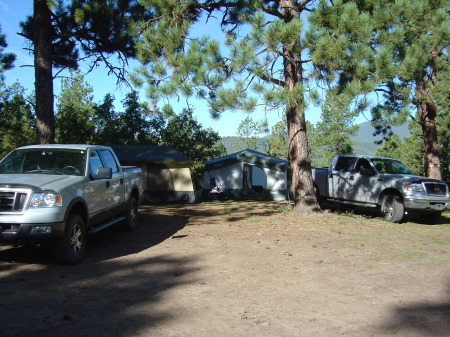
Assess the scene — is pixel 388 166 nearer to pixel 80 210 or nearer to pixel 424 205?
pixel 424 205

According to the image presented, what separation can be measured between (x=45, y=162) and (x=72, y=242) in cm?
161

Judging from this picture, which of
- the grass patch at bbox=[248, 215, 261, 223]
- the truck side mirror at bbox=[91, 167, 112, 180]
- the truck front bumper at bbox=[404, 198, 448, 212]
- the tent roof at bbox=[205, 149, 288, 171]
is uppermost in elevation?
the tent roof at bbox=[205, 149, 288, 171]

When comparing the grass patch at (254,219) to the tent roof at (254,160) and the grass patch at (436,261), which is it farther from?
the tent roof at (254,160)

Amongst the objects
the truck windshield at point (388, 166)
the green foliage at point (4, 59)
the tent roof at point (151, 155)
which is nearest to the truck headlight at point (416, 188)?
the truck windshield at point (388, 166)

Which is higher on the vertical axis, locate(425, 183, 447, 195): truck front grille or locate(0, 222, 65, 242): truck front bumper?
locate(425, 183, 447, 195): truck front grille

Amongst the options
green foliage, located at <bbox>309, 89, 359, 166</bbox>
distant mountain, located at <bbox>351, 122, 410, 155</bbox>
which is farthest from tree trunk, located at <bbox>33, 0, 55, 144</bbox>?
green foliage, located at <bbox>309, 89, 359, 166</bbox>

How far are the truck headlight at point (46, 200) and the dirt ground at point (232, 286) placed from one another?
3.08 ft

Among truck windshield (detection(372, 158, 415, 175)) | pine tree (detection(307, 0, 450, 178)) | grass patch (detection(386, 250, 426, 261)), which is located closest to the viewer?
grass patch (detection(386, 250, 426, 261))

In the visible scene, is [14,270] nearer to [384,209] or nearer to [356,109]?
[356,109]

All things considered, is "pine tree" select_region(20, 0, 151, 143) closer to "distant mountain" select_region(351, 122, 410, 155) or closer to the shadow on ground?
the shadow on ground

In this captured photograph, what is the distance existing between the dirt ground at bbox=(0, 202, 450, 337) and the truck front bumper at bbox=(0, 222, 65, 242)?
0.50 m

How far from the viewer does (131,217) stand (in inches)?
369

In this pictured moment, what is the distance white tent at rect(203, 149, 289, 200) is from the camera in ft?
64.4

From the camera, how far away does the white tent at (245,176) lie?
1962cm
